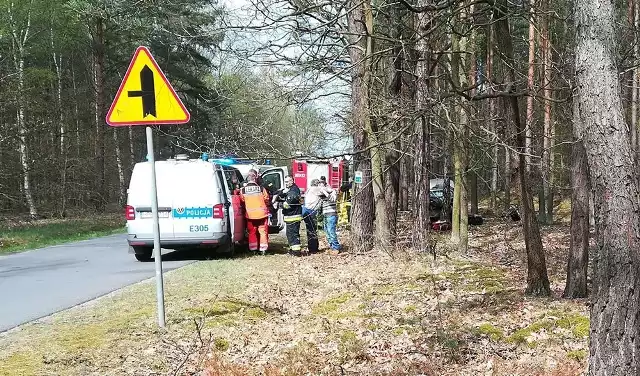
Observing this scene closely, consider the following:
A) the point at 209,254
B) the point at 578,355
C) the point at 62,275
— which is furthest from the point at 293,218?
the point at 578,355

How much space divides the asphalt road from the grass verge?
183 centimetres

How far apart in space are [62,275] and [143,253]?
2.29 metres

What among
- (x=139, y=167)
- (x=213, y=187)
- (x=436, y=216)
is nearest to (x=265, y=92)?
(x=213, y=187)

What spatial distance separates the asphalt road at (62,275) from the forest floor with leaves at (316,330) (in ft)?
1.89

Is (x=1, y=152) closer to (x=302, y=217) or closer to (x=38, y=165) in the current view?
(x=38, y=165)

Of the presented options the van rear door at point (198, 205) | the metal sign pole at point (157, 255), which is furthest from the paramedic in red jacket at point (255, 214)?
the metal sign pole at point (157, 255)

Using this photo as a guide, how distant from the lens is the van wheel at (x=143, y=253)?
13.1m

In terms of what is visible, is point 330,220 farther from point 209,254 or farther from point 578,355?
point 578,355

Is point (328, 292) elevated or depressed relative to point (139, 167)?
depressed

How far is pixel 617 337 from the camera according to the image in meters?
3.72

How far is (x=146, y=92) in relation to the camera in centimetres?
631

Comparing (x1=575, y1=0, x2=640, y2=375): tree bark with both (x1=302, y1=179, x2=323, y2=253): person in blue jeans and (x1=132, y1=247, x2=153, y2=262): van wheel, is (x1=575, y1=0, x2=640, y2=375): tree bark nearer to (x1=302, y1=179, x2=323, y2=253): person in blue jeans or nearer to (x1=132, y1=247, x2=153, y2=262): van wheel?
(x1=302, y1=179, x2=323, y2=253): person in blue jeans

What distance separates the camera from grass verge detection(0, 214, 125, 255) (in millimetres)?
17938

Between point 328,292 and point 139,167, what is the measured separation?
19.9 feet
